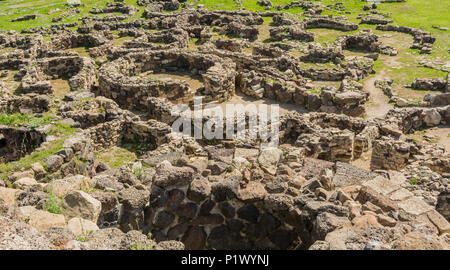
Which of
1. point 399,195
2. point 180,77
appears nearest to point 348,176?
point 399,195

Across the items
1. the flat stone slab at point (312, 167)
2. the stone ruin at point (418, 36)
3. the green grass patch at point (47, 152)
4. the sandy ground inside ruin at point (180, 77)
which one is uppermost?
the flat stone slab at point (312, 167)

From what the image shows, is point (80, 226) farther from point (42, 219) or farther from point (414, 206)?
point (414, 206)

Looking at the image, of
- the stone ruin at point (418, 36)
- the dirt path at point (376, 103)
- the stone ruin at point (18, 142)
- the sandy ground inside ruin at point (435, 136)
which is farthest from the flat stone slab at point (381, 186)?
the stone ruin at point (418, 36)

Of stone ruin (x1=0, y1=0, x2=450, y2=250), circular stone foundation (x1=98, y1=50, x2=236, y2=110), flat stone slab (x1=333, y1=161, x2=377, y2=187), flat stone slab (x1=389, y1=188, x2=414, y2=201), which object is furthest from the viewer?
circular stone foundation (x1=98, y1=50, x2=236, y2=110)

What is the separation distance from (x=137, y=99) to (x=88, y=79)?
4.56 metres

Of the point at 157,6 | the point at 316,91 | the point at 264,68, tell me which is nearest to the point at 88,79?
the point at 264,68

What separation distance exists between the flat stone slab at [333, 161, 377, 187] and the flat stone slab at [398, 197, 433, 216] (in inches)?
49.9

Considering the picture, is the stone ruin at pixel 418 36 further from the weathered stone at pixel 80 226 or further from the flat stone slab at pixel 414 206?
the weathered stone at pixel 80 226

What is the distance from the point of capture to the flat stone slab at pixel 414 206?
30.9 feet

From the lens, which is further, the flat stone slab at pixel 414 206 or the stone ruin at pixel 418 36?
the stone ruin at pixel 418 36

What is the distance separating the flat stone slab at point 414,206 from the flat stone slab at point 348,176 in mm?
1268

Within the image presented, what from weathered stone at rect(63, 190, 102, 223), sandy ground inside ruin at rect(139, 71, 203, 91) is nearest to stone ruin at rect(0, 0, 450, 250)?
weathered stone at rect(63, 190, 102, 223)

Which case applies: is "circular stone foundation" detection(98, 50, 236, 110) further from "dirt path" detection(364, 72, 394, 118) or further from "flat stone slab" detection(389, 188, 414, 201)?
"flat stone slab" detection(389, 188, 414, 201)

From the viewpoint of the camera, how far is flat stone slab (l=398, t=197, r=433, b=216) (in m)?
9.43
